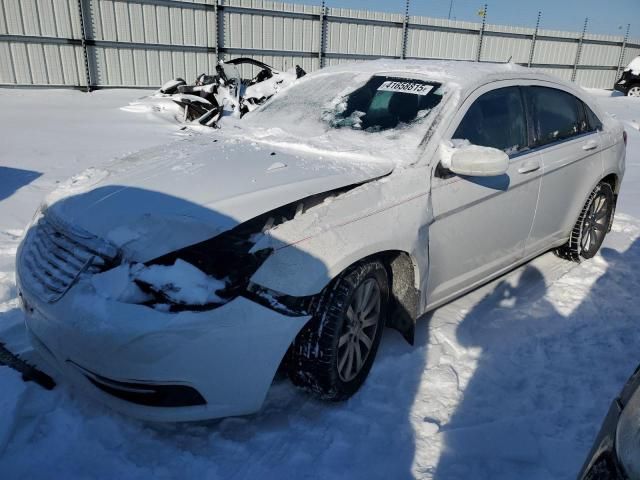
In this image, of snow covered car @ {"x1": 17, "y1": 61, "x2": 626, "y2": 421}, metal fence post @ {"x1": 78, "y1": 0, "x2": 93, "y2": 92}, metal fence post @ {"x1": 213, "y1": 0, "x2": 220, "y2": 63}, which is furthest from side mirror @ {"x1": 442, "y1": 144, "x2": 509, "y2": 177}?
metal fence post @ {"x1": 213, "y1": 0, "x2": 220, "y2": 63}

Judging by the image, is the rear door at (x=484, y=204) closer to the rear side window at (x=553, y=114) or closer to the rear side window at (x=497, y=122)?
the rear side window at (x=497, y=122)

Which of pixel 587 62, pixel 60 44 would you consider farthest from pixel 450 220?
pixel 587 62

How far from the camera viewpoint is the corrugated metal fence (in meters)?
11.3

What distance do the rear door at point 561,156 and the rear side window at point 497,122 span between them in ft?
0.49

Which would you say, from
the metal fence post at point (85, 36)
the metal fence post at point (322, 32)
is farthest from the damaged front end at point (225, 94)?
the metal fence post at point (322, 32)

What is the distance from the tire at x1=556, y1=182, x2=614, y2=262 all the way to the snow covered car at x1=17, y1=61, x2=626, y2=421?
2.26 feet

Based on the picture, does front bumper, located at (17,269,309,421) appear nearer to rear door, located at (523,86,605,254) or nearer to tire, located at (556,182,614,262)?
rear door, located at (523,86,605,254)

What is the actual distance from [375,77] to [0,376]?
107 inches

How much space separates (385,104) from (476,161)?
2.55 ft

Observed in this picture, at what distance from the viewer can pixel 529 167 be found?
328 centimetres

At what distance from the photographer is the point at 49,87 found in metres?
11.7

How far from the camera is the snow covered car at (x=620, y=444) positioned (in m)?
1.24

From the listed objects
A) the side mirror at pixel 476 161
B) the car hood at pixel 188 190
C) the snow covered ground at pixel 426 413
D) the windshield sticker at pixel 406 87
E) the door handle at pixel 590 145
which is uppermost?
the windshield sticker at pixel 406 87

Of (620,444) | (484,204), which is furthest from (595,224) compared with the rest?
(620,444)
